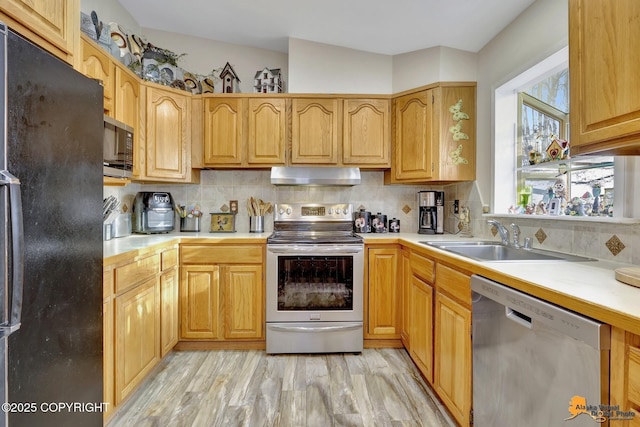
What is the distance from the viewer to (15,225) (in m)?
0.79

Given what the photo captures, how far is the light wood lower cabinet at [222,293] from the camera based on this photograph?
8.04 ft

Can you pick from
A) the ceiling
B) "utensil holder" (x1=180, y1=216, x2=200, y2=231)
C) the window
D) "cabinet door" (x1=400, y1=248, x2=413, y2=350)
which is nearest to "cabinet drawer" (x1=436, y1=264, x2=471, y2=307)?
"cabinet door" (x1=400, y1=248, x2=413, y2=350)

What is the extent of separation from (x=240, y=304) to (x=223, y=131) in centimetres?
151

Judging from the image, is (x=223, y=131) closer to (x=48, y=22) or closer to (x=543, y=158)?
(x=48, y=22)

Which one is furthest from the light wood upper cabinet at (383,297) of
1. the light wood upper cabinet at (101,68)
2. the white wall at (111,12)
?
the white wall at (111,12)

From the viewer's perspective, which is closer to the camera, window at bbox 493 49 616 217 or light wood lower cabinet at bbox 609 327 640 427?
light wood lower cabinet at bbox 609 327 640 427

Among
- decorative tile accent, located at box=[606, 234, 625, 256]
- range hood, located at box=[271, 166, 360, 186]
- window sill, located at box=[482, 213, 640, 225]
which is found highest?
range hood, located at box=[271, 166, 360, 186]

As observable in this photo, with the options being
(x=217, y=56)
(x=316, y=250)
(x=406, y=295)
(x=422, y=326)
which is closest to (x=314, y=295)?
(x=316, y=250)

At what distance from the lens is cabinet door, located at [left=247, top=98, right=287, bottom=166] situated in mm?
2744

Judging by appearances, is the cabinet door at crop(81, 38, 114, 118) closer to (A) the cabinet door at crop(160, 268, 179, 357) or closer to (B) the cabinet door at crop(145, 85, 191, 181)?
(B) the cabinet door at crop(145, 85, 191, 181)

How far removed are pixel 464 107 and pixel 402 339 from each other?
1.97 meters

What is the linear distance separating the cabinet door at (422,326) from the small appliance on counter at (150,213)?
2.14 meters

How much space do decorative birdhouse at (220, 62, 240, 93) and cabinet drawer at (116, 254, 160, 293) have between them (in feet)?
5.33

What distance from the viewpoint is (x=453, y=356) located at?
63.4 inches
